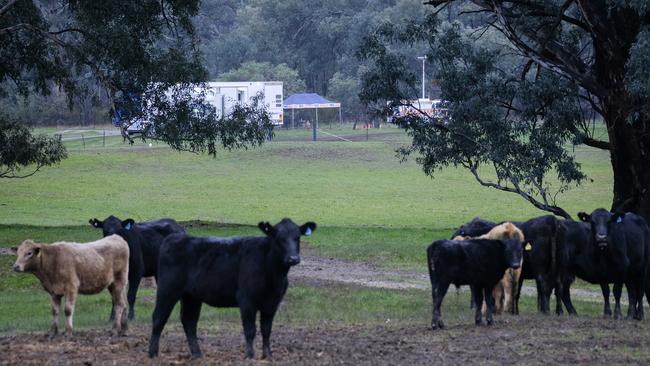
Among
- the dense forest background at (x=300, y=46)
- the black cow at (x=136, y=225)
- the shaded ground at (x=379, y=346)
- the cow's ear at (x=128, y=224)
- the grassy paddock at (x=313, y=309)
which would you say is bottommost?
the grassy paddock at (x=313, y=309)

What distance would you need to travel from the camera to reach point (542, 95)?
1227 inches

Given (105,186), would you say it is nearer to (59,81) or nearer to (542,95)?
(59,81)

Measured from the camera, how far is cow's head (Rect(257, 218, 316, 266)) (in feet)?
40.4

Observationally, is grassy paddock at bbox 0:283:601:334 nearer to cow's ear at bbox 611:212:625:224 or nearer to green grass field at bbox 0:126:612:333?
green grass field at bbox 0:126:612:333

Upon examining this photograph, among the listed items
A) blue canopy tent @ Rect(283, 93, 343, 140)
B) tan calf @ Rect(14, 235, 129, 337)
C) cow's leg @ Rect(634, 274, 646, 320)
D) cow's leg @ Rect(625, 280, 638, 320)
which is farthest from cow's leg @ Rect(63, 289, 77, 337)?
blue canopy tent @ Rect(283, 93, 343, 140)

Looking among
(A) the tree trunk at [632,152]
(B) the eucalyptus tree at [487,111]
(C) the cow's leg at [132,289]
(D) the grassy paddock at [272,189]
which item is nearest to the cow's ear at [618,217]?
(C) the cow's leg at [132,289]

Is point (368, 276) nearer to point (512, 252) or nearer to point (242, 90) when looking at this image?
point (512, 252)

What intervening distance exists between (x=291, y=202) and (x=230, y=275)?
129ft

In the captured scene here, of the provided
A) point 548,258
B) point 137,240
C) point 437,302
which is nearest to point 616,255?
point 548,258

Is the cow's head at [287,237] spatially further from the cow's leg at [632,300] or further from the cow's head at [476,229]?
the cow's leg at [632,300]

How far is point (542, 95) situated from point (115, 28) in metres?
12.1

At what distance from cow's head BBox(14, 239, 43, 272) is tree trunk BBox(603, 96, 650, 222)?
60.4ft

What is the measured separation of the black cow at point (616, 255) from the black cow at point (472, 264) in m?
2.14

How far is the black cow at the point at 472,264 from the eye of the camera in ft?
51.7
